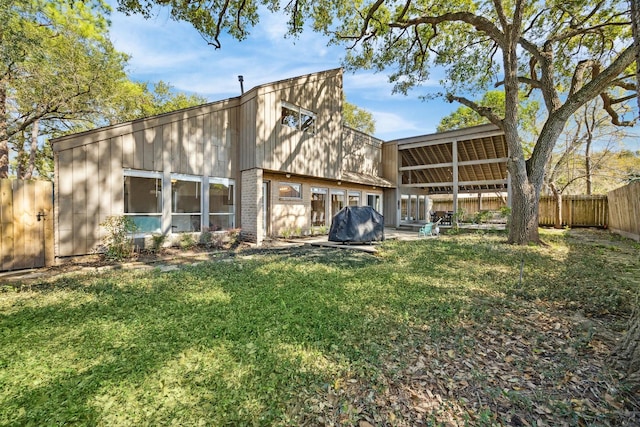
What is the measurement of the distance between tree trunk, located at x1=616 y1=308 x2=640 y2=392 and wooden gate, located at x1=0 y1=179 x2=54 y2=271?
9.73 meters

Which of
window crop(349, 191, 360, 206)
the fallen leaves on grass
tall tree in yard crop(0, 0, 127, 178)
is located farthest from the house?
the fallen leaves on grass

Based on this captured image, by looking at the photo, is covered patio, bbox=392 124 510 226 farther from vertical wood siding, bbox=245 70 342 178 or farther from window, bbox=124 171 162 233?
window, bbox=124 171 162 233

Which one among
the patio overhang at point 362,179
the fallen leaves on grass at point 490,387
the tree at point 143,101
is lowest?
the fallen leaves on grass at point 490,387

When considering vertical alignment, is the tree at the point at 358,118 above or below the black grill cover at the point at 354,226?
above

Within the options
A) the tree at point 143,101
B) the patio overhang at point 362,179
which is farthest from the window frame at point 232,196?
the patio overhang at point 362,179

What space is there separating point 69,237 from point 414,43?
14291 millimetres

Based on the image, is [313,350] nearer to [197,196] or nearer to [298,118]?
[197,196]

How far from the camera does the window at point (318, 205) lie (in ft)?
44.3

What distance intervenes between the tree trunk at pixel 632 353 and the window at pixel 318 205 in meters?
11.5

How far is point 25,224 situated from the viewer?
19.5 feet

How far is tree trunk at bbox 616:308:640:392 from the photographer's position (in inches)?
86.0

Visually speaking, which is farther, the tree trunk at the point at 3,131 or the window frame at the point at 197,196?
the tree trunk at the point at 3,131

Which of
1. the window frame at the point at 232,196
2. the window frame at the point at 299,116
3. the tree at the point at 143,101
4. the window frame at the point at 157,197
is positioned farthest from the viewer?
the tree at the point at 143,101

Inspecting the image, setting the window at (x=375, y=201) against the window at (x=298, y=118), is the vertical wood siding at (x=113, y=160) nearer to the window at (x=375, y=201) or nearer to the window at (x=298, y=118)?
the window at (x=298, y=118)
